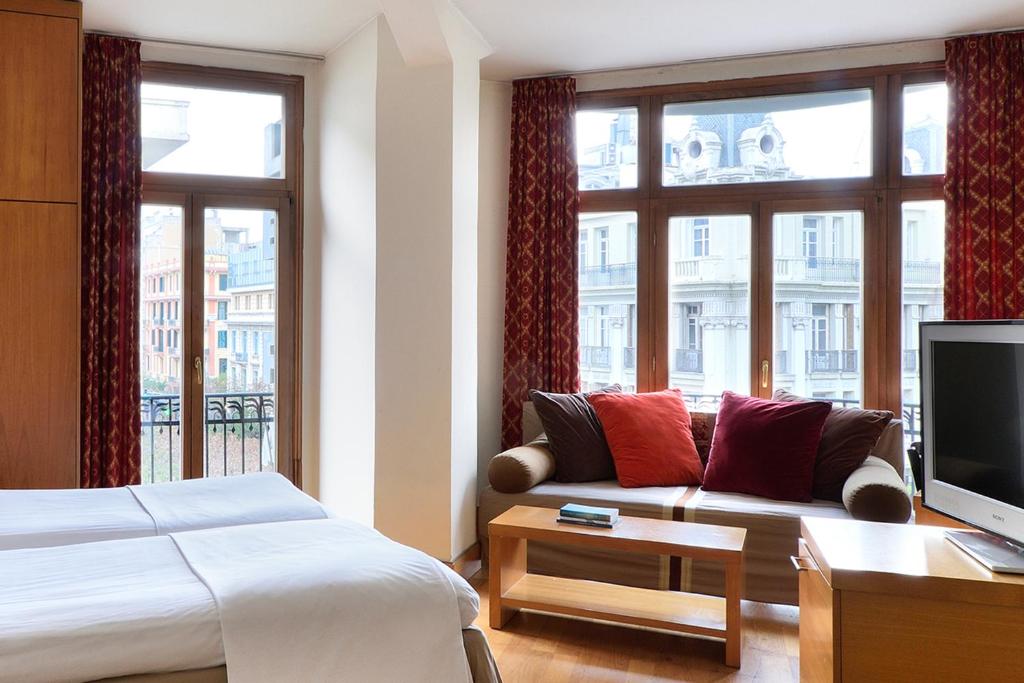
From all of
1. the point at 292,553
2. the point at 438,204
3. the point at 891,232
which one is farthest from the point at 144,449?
the point at 891,232

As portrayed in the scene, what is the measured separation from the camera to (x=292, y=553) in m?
1.82

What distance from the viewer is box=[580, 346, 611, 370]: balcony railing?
175 inches

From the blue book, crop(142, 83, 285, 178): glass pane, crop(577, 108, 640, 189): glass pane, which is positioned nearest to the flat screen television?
the blue book

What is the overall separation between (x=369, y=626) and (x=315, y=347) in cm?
282

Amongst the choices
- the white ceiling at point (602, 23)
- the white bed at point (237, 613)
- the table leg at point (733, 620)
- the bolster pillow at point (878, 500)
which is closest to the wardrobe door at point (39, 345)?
the white ceiling at point (602, 23)

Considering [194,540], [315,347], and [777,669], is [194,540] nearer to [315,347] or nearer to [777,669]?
[777,669]

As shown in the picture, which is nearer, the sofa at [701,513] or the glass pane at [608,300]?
the sofa at [701,513]

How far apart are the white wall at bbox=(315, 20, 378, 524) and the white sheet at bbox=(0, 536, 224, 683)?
204cm

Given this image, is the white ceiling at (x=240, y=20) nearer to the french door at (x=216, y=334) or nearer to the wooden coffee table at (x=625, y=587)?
the french door at (x=216, y=334)

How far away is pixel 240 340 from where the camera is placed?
167 inches

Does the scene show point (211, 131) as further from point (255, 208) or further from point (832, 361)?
point (832, 361)

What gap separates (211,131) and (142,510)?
255 cm

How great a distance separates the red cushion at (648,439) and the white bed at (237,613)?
206cm

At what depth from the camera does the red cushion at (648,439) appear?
147 inches
